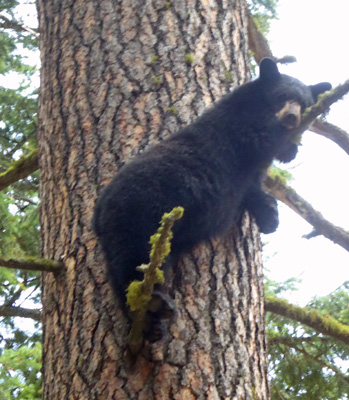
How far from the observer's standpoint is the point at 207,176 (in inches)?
110

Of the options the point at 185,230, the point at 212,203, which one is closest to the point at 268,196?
the point at 212,203

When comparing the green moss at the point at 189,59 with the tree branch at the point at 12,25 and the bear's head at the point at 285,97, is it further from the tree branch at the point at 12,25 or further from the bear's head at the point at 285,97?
the tree branch at the point at 12,25

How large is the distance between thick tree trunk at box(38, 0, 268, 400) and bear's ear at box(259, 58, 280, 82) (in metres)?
0.18

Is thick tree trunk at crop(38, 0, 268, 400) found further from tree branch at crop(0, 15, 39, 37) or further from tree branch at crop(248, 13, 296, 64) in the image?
tree branch at crop(0, 15, 39, 37)

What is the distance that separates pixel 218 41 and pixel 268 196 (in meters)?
1.27

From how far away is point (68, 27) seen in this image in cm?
388

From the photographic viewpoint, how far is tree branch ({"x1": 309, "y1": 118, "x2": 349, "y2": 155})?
450 centimetres

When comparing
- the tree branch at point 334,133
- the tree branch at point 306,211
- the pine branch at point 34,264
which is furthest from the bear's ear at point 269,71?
the pine branch at point 34,264

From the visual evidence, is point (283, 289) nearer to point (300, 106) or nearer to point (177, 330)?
point (300, 106)

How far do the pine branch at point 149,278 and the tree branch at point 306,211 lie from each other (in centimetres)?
209

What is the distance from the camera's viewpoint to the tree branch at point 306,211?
4.03 m

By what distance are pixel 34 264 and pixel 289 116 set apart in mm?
1800

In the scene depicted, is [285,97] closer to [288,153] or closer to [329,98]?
[288,153]

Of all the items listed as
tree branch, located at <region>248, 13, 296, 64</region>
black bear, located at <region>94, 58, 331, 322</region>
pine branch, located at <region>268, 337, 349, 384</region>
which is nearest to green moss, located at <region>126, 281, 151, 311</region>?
black bear, located at <region>94, 58, 331, 322</region>
